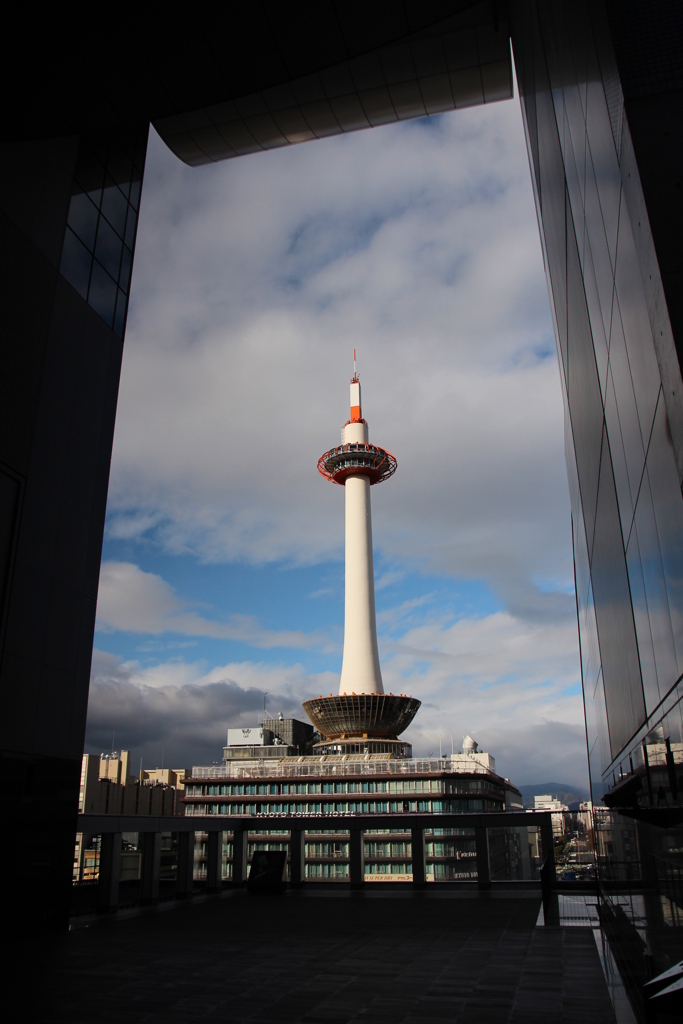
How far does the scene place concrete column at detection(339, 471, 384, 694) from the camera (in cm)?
8900

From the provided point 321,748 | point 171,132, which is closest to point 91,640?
point 171,132

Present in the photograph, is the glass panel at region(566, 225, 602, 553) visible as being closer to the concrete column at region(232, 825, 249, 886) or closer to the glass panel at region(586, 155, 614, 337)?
the glass panel at region(586, 155, 614, 337)

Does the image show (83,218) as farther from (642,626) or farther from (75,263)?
(642,626)

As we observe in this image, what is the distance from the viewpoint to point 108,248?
22203 millimetres

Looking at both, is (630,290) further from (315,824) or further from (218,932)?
(315,824)

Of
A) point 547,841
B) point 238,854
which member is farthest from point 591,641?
point 238,854

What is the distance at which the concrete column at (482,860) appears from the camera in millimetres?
26781

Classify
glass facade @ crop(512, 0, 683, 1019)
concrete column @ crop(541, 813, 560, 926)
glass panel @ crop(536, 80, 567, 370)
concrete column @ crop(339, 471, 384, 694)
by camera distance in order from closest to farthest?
1. glass facade @ crop(512, 0, 683, 1019)
2. glass panel @ crop(536, 80, 567, 370)
3. concrete column @ crop(541, 813, 560, 926)
4. concrete column @ crop(339, 471, 384, 694)

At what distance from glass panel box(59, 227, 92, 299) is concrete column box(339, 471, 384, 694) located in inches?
2888

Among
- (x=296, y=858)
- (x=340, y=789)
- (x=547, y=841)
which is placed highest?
(x=340, y=789)

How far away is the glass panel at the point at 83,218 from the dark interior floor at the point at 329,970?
720 inches

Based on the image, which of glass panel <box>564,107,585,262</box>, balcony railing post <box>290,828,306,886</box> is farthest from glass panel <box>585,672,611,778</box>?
balcony railing post <box>290,828,306,886</box>

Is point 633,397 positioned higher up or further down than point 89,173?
further down

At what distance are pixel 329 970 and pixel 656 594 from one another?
11360 mm
